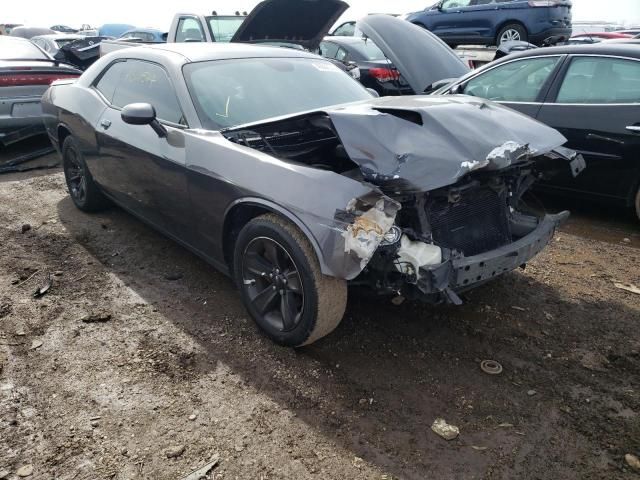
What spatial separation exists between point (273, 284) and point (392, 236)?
2.71ft

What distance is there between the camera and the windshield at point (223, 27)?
347 inches

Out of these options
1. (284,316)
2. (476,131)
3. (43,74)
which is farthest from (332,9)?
(284,316)

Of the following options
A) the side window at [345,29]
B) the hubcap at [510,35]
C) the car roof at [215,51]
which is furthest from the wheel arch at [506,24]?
the car roof at [215,51]

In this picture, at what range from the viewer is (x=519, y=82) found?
5.17m

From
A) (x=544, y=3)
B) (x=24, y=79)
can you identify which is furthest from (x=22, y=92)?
(x=544, y=3)

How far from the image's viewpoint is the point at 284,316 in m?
2.96

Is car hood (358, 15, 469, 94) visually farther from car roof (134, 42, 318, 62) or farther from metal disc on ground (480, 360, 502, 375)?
metal disc on ground (480, 360, 502, 375)

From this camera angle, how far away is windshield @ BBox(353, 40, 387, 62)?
359 inches

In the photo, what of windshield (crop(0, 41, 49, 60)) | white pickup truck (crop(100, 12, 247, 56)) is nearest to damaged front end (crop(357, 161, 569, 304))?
white pickup truck (crop(100, 12, 247, 56))

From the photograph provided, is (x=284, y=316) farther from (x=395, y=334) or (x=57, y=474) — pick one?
(x=57, y=474)

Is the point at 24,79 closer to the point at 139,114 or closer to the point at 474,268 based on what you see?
the point at 139,114

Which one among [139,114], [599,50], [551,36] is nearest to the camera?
[139,114]

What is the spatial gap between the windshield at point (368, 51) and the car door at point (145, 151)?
553cm

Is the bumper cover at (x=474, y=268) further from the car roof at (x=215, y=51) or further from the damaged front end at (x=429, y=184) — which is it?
the car roof at (x=215, y=51)
